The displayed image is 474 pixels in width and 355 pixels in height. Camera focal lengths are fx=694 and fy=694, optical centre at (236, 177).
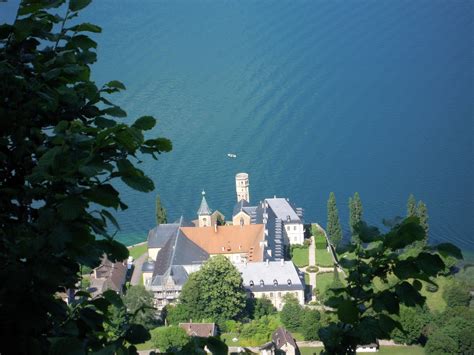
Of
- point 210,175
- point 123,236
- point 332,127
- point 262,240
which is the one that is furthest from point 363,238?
point 332,127

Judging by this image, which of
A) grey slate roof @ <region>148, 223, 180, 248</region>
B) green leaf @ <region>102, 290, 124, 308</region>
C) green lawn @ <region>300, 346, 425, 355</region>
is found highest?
grey slate roof @ <region>148, 223, 180, 248</region>

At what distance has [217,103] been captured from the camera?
2897 centimetres

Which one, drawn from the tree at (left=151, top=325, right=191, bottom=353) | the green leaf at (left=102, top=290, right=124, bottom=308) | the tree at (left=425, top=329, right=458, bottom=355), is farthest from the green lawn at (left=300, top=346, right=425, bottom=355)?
the green leaf at (left=102, top=290, right=124, bottom=308)

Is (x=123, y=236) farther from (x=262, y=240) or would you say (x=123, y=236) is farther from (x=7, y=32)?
(x=7, y=32)

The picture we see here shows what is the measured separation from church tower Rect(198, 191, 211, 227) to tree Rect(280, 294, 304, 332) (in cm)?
470

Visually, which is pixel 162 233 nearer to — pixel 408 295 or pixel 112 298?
pixel 112 298

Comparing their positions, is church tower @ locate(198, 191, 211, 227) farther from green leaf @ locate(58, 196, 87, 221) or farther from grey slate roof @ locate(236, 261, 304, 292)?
green leaf @ locate(58, 196, 87, 221)

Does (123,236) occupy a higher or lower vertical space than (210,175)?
Result: lower

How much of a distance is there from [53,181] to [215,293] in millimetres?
15148

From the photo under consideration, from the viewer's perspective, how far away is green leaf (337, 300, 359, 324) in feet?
5.16

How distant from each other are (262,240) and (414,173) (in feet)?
21.0

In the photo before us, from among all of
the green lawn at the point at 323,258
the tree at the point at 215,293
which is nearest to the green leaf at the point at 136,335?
the tree at the point at 215,293

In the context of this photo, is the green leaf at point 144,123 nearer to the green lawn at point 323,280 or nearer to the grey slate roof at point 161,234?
the green lawn at point 323,280

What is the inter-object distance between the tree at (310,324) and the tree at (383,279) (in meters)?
13.8
